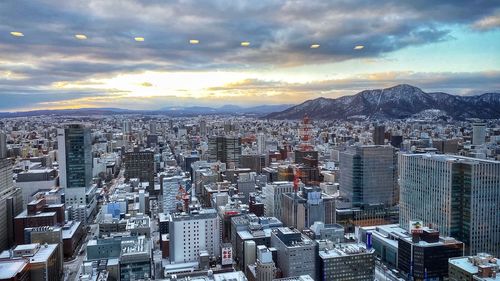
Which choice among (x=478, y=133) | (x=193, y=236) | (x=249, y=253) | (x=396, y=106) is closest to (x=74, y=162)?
(x=193, y=236)

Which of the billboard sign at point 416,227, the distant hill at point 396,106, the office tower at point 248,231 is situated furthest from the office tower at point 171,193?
the billboard sign at point 416,227

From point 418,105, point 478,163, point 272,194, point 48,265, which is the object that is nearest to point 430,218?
point 478,163

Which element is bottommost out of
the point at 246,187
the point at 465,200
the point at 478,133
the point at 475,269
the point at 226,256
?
the point at 226,256

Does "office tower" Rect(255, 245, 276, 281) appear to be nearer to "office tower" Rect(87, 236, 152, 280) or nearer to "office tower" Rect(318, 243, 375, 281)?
"office tower" Rect(318, 243, 375, 281)

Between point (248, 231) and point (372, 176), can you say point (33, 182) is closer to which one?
point (248, 231)

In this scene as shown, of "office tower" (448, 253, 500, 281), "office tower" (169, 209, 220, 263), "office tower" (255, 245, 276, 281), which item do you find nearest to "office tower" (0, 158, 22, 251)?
"office tower" (169, 209, 220, 263)

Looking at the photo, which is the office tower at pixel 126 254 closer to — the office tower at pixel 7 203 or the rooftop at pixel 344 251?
the office tower at pixel 7 203

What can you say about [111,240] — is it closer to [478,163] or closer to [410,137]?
[478,163]
